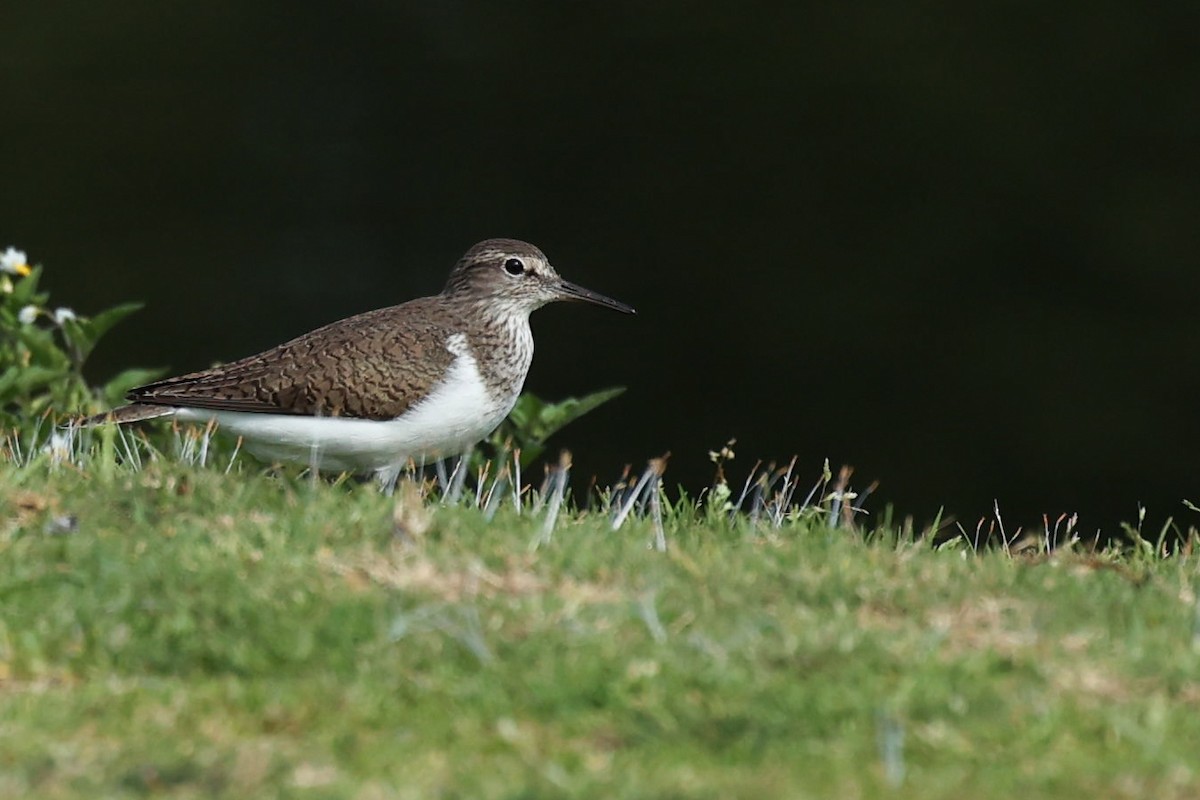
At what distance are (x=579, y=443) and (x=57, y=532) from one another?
32.7 feet

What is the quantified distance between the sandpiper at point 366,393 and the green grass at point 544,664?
6.26ft

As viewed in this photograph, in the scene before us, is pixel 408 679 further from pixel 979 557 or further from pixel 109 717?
pixel 979 557

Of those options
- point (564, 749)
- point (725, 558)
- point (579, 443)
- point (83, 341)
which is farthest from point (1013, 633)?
point (579, 443)

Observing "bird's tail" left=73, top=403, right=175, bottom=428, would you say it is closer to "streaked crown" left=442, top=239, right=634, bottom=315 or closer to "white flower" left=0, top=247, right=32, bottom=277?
"white flower" left=0, top=247, right=32, bottom=277

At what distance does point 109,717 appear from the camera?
4.63 metres

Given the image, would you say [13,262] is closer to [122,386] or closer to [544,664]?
[122,386]

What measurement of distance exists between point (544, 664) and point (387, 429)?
11.4ft

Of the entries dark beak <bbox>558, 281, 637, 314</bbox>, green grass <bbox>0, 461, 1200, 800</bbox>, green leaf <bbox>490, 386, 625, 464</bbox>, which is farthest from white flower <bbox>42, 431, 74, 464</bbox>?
dark beak <bbox>558, 281, 637, 314</bbox>

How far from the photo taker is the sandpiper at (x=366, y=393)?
27.1ft

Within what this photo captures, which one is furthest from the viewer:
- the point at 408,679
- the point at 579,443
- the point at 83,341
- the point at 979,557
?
the point at 579,443

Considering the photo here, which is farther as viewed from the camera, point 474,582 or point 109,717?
point 474,582

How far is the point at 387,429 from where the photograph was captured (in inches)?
324

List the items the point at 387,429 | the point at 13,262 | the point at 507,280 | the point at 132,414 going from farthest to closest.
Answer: the point at 507,280
the point at 13,262
the point at 132,414
the point at 387,429

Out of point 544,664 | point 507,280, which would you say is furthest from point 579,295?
point 544,664
